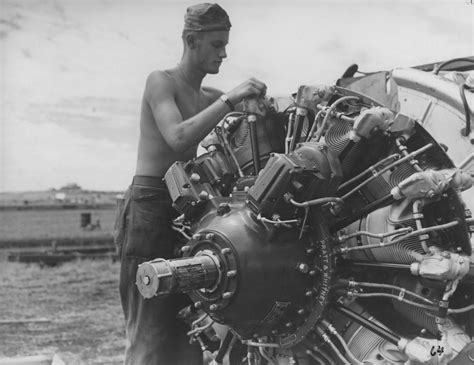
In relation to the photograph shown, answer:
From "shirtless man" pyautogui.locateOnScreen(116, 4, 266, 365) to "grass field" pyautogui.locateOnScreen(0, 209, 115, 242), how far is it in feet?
34.5

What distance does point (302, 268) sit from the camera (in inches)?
116

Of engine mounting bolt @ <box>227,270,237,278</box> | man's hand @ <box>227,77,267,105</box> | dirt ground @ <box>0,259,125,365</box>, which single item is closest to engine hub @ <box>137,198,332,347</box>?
engine mounting bolt @ <box>227,270,237,278</box>

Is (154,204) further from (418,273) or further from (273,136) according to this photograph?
(418,273)

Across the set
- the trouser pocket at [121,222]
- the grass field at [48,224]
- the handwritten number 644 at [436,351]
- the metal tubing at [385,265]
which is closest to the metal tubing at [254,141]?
the metal tubing at [385,265]

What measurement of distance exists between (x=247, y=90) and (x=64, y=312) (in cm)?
714

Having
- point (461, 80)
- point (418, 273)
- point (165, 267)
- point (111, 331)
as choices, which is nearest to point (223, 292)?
point (165, 267)

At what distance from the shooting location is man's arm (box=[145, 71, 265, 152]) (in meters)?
3.36

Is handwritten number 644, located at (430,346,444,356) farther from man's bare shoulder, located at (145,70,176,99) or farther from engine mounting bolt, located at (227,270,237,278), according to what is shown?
man's bare shoulder, located at (145,70,176,99)

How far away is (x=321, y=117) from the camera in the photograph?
10.3ft

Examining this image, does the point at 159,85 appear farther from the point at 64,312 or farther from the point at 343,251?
the point at 64,312

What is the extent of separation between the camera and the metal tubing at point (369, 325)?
2.90 metres

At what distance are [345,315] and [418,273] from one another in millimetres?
445

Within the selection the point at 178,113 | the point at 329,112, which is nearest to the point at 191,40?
the point at 178,113

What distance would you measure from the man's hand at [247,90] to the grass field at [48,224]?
11208mm
